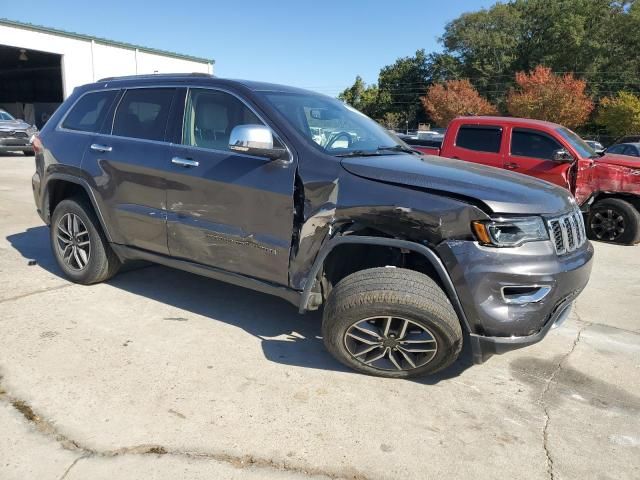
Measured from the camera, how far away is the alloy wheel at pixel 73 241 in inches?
184

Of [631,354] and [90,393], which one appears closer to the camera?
[90,393]

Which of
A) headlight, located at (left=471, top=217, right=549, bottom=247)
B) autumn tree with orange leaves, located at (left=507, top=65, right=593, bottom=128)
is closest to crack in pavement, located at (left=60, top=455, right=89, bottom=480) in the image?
headlight, located at (left=471, top=217, right=549, bottom=247)

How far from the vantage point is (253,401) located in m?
3.01

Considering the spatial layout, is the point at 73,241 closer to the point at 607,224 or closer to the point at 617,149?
the point at 607,224

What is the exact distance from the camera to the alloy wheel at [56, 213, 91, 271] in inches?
184

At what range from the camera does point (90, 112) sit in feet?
15.3

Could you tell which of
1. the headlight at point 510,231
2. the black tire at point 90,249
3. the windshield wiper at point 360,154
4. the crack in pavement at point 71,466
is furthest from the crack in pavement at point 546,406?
the black tire at point 90,249

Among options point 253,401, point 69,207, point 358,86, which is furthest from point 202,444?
point 358,86

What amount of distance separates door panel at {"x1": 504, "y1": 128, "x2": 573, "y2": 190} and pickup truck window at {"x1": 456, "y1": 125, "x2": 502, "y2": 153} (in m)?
0.24

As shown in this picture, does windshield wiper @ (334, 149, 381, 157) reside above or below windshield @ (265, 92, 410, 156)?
below

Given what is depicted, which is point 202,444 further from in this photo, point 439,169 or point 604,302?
point 604,302

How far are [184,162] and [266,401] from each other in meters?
1.81

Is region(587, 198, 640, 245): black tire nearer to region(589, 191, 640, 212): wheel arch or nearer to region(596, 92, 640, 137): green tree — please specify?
region(589, 191, 640, 212): wheel arch

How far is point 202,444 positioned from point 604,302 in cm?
421
